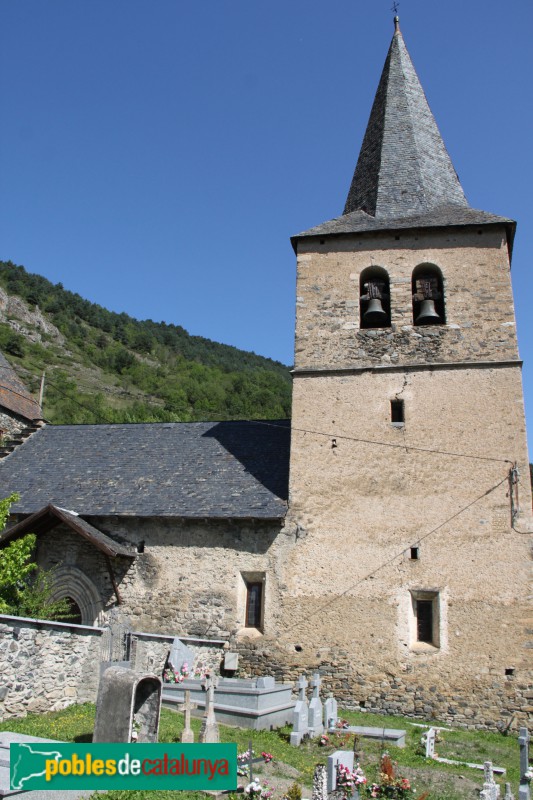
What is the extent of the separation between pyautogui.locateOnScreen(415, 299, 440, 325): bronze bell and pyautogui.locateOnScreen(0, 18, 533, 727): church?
6 centimetres

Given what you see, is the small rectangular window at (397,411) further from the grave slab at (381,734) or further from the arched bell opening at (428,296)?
the grave slab at (381,734)

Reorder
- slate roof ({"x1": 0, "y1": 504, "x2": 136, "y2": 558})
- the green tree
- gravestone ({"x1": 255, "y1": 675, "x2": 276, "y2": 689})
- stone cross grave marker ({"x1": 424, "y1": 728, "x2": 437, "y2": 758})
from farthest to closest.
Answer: slate roof ({"x1": 0, "y1": 504, "x2": 136, "y2": 558}) < the green tree < gravestone ({"x1": 255, "y1": 675, "x2": 276, "y2": 689}) < stone cross grave marker ({"x1": 424, "y1": 728, "x2": 437, "y2": 758})

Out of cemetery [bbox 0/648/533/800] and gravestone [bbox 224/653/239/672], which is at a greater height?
gravestone [bbox 224/653/239/672]

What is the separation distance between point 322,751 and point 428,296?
34.8 feet

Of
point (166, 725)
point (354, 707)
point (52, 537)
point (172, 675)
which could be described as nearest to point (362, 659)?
point (354, 707)

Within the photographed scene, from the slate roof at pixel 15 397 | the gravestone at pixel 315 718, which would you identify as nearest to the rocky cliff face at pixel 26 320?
the slate roof at pixel 15 397

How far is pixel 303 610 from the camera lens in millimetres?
14172

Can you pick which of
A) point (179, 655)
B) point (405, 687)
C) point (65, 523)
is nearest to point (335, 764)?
point (179, 655)

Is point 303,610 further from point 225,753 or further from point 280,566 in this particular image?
point 225,753

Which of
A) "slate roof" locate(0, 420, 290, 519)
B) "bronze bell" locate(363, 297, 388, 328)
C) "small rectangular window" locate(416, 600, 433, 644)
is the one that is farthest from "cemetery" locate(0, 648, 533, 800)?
"bronze bell" locate(363, 297, 388, 328)

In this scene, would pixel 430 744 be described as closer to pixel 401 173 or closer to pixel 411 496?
pixel 411 496

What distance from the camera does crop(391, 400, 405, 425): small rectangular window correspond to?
15.1 m

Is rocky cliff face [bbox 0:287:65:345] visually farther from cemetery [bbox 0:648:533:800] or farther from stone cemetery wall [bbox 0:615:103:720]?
cemetery [bbox 0:648:533:800]

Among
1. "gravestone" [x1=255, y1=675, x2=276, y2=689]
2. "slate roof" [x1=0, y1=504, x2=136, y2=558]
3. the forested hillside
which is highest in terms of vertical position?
the forested hillside
